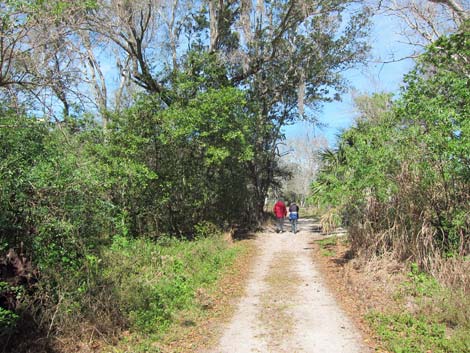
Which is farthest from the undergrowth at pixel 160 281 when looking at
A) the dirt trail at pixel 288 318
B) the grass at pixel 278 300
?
the grass at pixel 278 300

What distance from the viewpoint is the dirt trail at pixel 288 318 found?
580 centimetres

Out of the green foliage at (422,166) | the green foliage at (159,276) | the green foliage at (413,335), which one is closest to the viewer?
the green foliage at (413,335)

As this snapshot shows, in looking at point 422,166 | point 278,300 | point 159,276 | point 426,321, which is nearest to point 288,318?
point 278,300

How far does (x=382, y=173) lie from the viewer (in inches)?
372

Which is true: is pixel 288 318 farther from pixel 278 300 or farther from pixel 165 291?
pixel 165 291

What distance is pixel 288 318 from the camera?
22.9 ft

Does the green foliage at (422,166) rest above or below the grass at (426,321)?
above

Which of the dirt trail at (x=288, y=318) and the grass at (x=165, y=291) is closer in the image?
the dirt trail at (x=288, y=318)

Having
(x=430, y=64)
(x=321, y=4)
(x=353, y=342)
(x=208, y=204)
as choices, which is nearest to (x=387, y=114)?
(x=430, y=64)

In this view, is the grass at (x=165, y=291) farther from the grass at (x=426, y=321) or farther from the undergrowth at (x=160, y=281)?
the grass at (x=426, y=321)

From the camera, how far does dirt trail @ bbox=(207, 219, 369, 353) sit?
19.0 feet

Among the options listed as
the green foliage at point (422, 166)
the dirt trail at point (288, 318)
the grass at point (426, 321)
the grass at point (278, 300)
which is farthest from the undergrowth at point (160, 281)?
the green foliage at point (422, 166)

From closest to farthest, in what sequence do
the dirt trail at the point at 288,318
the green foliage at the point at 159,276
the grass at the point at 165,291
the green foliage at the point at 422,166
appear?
the dirt trail at the point at 288,318, the grass at the point at 165,291, the green foliage at the point at 159,276, the green foliage at the point at 422,166

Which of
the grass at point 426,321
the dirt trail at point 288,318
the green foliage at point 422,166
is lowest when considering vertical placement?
the dirt trail at point 288,318
